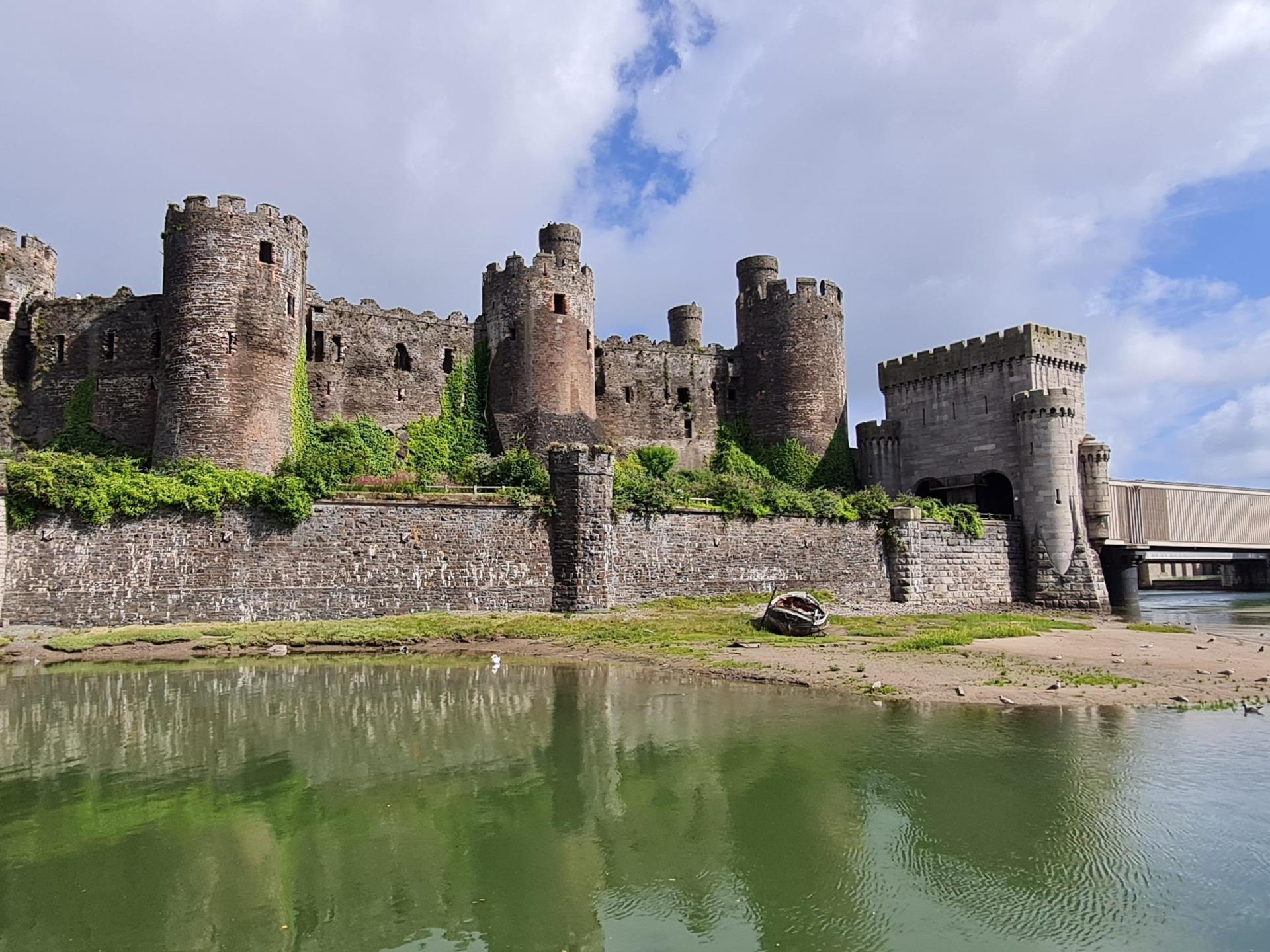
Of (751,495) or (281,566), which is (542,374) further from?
(281,566)

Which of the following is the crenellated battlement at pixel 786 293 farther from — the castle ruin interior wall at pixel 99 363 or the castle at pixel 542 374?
the castle ruin interior wall at pixel 99 363

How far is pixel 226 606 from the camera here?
24062 millimetres

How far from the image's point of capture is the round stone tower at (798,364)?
136 feet

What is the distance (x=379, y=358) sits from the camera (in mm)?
35719

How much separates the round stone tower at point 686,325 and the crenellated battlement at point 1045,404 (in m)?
16.6

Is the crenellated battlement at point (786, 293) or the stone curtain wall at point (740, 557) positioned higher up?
the crenellated battlement at point (786, 293)

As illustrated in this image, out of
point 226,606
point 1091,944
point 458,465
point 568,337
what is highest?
point 568,337

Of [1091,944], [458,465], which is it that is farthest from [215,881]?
[458,465]

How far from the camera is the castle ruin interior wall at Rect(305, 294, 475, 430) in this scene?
34.6 m

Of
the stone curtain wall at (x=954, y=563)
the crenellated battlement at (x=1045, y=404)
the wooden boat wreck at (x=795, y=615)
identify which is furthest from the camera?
the crenellated battlement at (x=1045, y=404)

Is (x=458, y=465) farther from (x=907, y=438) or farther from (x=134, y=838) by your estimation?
(x=134, y=838)

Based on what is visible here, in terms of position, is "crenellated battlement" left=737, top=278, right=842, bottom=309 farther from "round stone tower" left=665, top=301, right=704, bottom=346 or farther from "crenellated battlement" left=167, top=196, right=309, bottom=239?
"crenellated battlement" left=167, top=196, right=309, bottom=239

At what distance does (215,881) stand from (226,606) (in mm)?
17911

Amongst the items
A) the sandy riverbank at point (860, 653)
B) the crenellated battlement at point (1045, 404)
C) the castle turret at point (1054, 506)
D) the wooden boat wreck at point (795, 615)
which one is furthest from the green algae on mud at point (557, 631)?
the crenellated battlement at point (1045, 404)
